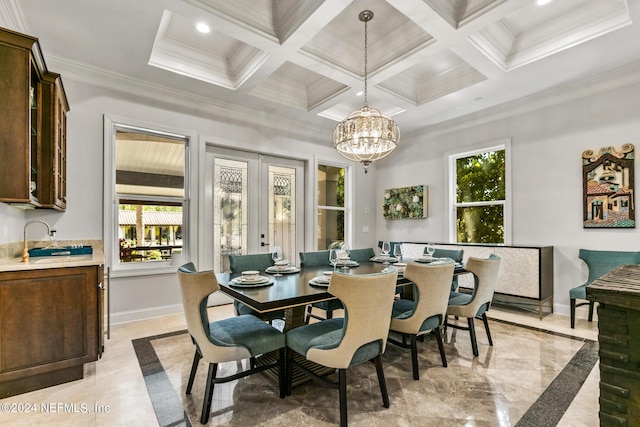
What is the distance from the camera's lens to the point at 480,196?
490cm

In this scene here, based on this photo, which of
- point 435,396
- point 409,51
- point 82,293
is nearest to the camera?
point 435,396

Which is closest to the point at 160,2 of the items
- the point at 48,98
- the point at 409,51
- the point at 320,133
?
the point at 48,98

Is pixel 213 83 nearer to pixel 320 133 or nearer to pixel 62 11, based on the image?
pixel 62 11

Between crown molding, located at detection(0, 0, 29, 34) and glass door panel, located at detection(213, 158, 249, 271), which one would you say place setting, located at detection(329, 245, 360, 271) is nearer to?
glass door panel, located at detection(213, 158, 249, 271)

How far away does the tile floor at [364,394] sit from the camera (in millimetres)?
1870

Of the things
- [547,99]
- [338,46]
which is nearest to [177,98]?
[338,46]

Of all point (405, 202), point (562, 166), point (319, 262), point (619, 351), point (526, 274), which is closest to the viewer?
point (619, 351)

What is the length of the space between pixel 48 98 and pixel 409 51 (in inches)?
131

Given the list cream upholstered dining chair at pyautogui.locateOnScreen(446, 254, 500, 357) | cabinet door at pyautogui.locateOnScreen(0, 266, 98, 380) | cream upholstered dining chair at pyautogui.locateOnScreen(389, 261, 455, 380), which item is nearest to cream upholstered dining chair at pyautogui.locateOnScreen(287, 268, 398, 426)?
cream upholstered dining chair at pyautogui.locateOnScreen(389, 261, 455, 380)

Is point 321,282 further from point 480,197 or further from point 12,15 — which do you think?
point 480,197

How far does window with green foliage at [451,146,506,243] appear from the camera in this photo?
4.68m

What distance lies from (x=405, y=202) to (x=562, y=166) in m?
2.34

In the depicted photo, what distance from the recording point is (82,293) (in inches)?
93.6

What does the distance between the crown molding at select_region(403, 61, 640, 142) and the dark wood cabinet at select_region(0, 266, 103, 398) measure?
5.09m
